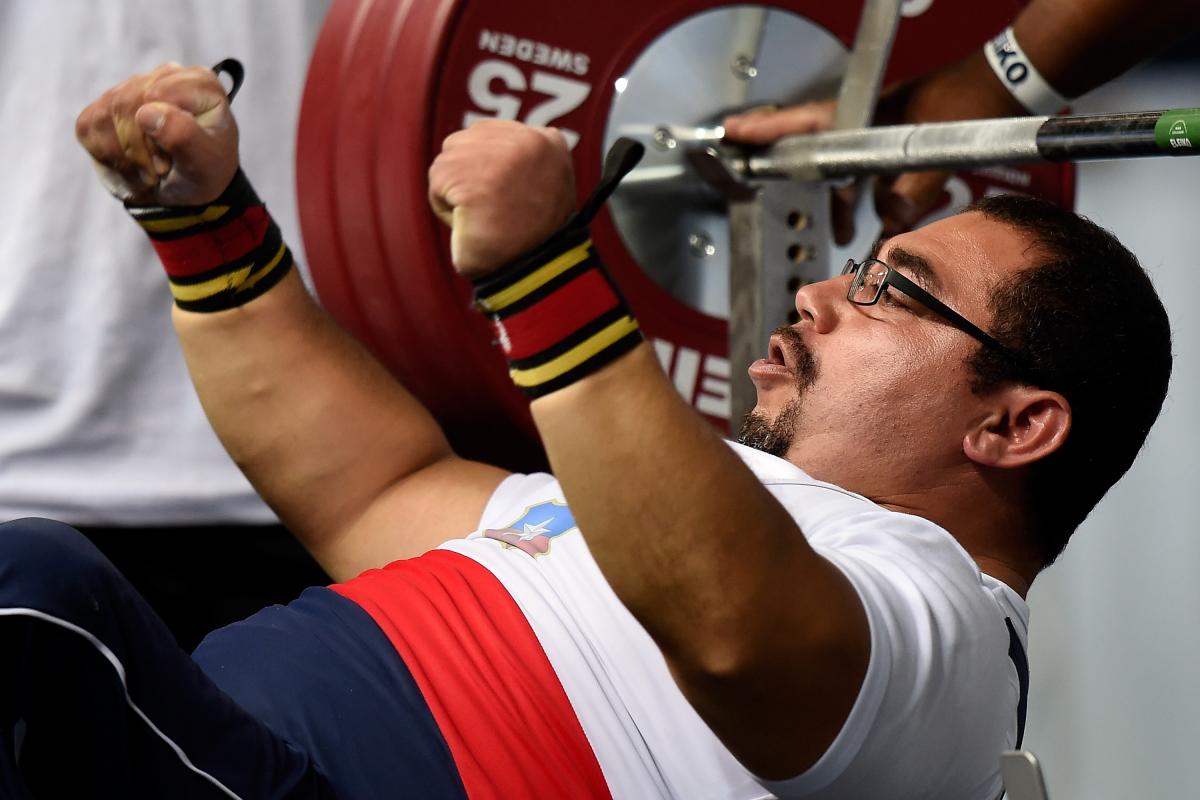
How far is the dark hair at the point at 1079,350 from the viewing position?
1.20 metres

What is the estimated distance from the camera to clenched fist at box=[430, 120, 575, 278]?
32.9 inches

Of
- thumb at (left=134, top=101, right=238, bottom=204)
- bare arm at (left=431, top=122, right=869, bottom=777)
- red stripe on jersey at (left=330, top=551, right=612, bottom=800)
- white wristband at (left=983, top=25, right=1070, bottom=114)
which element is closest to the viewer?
bare arm at (left=431, top=122, right=869, bottom=777)

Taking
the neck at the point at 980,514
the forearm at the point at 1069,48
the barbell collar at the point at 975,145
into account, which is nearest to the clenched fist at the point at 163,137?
the barbell collar at the point at 975,145

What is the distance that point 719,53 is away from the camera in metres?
1.64

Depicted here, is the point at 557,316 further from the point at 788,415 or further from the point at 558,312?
the point at 788,415

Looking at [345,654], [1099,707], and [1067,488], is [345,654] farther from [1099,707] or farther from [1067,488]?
[1099,707]

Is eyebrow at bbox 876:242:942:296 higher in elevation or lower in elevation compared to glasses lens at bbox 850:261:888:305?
higher

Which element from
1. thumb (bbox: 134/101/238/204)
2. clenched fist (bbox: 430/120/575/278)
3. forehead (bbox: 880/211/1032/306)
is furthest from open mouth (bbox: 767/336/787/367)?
thumb (bbox: 134/101/238/204)

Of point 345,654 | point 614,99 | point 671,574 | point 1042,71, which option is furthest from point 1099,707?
point 671,574

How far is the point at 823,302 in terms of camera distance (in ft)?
4.23

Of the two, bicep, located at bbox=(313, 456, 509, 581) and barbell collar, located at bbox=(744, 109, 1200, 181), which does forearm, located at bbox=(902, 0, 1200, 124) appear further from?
bicep, located at bbox=(313, 456, 509, 581)

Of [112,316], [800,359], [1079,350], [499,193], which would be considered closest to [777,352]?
[800,359]

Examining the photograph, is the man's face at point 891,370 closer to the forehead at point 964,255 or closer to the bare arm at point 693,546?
the forehead at point 964,255

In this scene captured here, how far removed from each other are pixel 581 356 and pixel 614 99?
0.83 m
